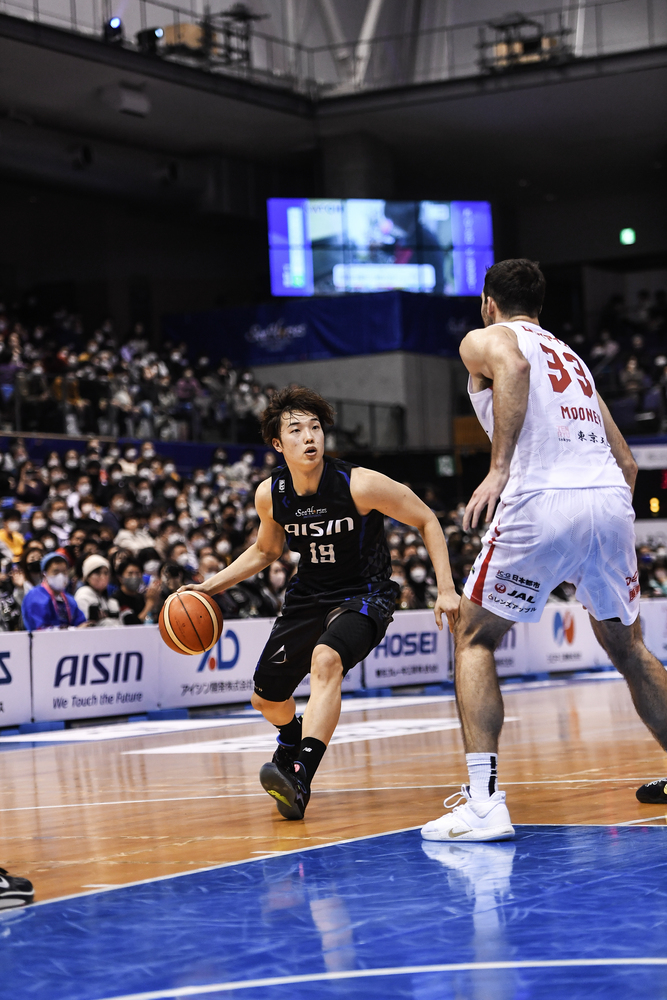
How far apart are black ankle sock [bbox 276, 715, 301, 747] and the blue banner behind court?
28010 mm

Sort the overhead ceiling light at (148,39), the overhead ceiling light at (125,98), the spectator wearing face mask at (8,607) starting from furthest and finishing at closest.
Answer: the overhead ceiling light at (125,98) → the overhead ceiling light at (148,39) → the spectator wearing face mask at (8,607)


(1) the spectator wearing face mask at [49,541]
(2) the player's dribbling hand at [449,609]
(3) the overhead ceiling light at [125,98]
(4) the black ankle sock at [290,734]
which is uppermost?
(3) the overhead ceiling light at [125,98]

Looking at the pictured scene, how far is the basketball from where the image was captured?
655cm

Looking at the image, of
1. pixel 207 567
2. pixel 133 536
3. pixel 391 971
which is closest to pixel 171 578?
pixel 207 567

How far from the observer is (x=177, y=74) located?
28.6m

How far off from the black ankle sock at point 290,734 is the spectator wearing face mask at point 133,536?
10694 mm

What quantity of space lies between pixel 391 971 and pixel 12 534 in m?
14.3

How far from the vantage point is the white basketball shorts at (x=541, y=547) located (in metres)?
4.92

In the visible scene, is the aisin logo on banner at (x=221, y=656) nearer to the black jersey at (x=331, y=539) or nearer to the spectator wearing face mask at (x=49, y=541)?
the spectator wearing face mask at (x=49, y=541)

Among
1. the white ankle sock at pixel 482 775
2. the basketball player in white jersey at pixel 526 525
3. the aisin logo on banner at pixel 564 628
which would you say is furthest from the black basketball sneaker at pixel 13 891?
the aisin logo on banner at pixel 564 628

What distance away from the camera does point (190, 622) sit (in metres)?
6.57

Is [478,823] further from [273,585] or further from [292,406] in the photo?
[273,585]

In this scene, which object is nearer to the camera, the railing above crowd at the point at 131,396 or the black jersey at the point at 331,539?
the black jersey at the point at 331,539

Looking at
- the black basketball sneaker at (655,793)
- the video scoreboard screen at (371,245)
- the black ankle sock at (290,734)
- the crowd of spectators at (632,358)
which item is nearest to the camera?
the black basketball sneaker at (655,793)
